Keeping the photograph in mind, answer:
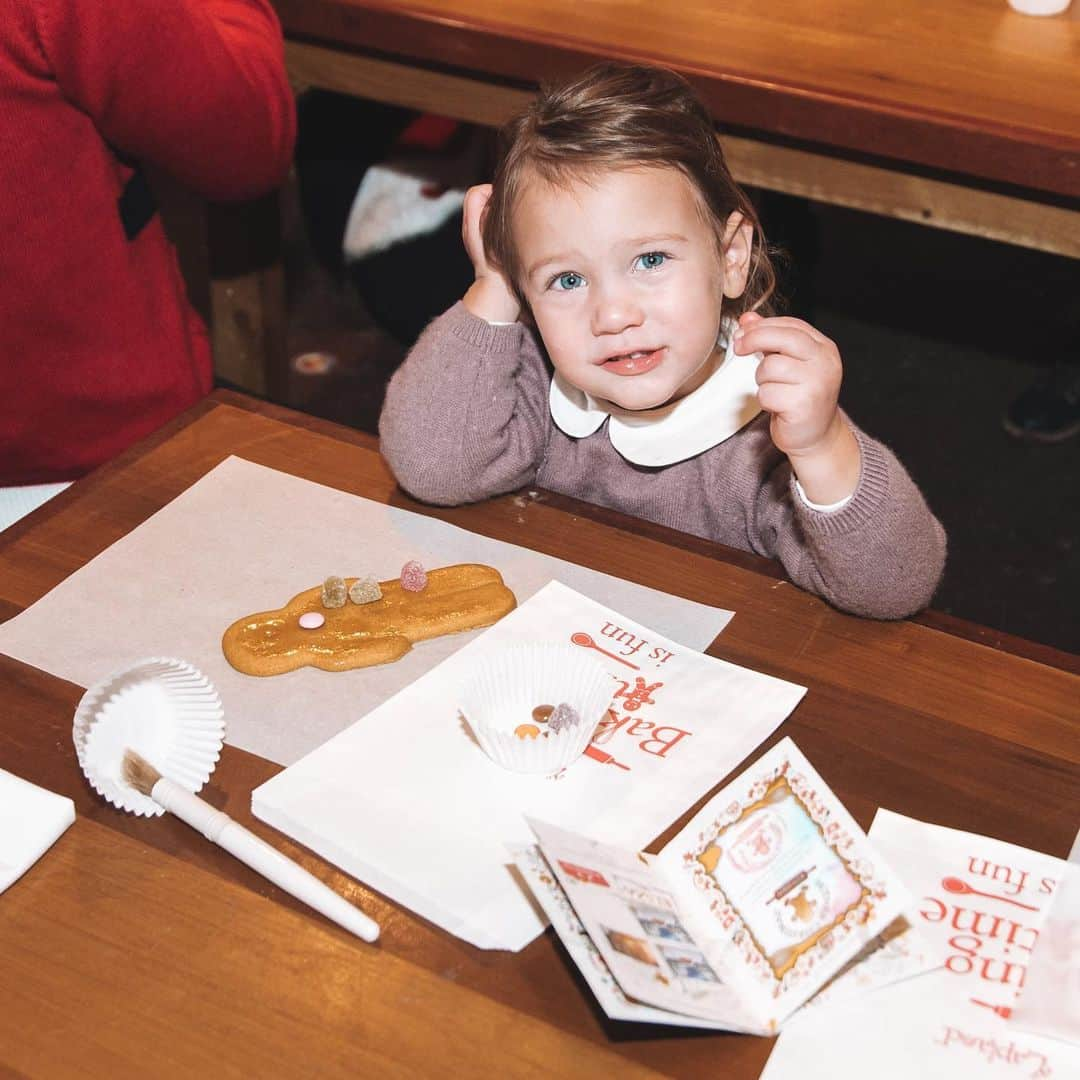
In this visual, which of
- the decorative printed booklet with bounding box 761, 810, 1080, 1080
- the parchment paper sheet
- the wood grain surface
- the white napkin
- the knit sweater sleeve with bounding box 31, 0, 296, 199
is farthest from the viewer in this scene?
the wood grain surface

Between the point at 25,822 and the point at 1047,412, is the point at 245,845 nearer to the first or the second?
the point at 25,822

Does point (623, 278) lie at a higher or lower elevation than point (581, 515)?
higher

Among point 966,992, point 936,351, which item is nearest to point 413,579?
point 966,992

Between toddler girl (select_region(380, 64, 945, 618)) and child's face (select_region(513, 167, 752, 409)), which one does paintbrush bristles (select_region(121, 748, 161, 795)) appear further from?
child's face (select_region(513, 167, 752, 409))

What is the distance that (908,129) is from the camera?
1.55 metres

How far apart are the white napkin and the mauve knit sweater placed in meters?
0.40

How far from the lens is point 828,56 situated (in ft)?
5.58

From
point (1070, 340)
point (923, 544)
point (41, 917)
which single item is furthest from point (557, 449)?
point (1070, 340)

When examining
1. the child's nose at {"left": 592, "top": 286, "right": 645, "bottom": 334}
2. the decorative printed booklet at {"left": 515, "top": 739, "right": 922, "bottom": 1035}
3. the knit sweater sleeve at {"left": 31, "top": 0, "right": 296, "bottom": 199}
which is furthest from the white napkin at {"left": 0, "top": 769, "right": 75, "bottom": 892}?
the knit sweater sleeve at {"left": 31, "top": 0, "right": 296, "bottom": 199}

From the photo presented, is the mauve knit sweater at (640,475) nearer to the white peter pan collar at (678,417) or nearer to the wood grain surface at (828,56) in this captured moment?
the white peter pan collar at (678,417)

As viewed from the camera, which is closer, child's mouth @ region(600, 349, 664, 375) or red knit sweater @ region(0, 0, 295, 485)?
child's mouth @ region(600, 349, 664, 375)

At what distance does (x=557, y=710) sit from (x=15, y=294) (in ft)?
2.74

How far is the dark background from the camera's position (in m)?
2.38

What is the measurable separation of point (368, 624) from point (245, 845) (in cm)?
23
